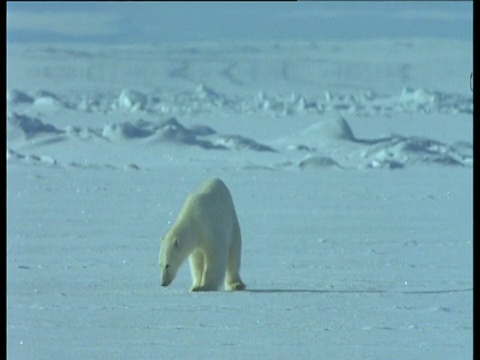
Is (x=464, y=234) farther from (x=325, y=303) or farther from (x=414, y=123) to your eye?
(x=414, y=123)

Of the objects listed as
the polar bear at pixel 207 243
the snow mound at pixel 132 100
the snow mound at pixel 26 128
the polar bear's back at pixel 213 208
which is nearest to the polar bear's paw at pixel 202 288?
the polar bear at pixel 207 243

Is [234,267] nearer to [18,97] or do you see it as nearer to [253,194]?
[253,194]

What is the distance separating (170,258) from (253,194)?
373cm

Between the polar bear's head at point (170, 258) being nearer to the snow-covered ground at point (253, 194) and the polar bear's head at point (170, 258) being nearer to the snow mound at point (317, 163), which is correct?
the snow-covered ground at point (253, 194)

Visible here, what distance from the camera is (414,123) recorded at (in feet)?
42.3

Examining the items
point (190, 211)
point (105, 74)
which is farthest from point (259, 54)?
point (190, 211)

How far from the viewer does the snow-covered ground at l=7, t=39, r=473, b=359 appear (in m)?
3.45

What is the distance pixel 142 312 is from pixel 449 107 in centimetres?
1070

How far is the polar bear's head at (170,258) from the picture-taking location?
434 cm

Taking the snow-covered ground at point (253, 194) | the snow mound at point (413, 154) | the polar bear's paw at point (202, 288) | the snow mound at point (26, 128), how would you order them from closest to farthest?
1. the snow-covered ground at point (253, 194)
2. the polar bear's paw at point (202, 288)
3. the snow mound at point (413, 154)
4. the snow mound at point (26, 128)

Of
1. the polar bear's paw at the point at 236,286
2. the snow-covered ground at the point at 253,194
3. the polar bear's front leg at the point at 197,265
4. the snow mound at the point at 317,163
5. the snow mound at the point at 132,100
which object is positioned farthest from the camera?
the snow mound at the point at 132,100

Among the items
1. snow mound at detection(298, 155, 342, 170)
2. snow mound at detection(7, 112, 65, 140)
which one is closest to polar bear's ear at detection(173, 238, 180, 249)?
snow mound at detection(298, 155, 342, 170)

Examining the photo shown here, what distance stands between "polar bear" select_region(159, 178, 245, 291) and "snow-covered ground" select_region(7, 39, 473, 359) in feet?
0.34

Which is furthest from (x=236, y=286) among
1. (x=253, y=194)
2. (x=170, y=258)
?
(x=253, y=194)
